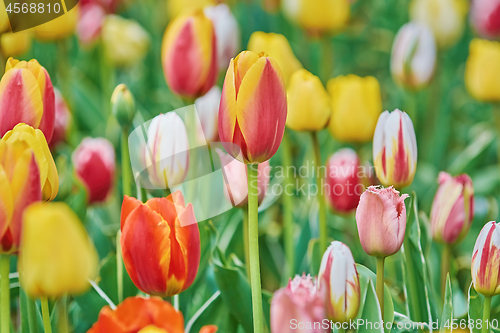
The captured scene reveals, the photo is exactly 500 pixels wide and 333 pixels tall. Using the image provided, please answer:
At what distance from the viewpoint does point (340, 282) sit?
45 cm

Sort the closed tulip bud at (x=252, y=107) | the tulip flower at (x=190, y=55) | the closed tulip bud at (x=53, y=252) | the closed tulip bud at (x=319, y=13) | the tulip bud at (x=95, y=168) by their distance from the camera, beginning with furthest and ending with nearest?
the closed tulip bud at (x=319, y=13)
the tulip bud at (x=95, y=168)
the tulip flower at (x=190, y=55)
the closed tulip bud at (x=252, y=107)
the closed tulip bud at (x=53, y=252)

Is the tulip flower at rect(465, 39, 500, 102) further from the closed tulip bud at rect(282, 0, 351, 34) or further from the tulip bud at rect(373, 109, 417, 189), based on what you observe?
the tulip bud at rect(373, 109, 417, 189)

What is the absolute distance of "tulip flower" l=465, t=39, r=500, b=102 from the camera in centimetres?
88

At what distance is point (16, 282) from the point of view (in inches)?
26.2

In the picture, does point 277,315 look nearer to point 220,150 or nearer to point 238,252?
point 220,150

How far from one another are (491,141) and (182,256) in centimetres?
79

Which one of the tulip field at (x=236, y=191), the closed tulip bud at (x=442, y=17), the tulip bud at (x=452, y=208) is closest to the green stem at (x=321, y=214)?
the tulip field at (x=236, y=191)

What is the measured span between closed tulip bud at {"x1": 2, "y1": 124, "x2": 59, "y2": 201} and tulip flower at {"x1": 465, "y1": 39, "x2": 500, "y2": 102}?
710 millimetres

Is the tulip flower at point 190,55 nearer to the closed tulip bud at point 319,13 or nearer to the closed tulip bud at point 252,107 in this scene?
the closed tulip bud at point 252,107

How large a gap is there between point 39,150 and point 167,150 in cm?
16

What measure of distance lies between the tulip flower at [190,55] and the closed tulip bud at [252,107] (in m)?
0.22

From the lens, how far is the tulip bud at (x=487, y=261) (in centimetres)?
46

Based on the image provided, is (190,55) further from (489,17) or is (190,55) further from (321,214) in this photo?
(489,17)

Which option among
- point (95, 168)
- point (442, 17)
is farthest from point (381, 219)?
point (442, 17)
